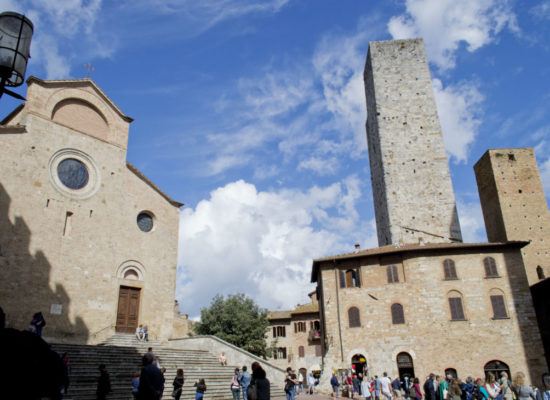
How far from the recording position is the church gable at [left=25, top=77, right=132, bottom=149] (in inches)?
782

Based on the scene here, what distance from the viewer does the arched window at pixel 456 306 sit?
23.8m

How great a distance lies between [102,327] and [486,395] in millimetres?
15951

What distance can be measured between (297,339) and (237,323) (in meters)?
11.5

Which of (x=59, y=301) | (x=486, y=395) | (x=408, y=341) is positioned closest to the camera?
(x=486, y=395)

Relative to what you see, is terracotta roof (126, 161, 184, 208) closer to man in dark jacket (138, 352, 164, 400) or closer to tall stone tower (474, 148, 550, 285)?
man in dark jacket (138, 352, 164, 400)

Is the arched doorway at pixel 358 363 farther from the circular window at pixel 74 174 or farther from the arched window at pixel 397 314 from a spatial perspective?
the circular window at pixel 74 174

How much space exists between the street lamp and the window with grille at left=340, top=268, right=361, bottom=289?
2334 cm

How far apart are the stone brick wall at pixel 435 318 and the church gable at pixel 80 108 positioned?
1553 cm

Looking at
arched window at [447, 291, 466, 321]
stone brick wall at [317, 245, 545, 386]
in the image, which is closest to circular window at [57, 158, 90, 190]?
stone brick wall at [317, 245, 545, 386]

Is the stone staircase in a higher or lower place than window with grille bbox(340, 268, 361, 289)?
lower

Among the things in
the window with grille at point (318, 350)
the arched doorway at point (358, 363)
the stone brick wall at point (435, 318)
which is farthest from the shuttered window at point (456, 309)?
the window with grille at point (318, 350)

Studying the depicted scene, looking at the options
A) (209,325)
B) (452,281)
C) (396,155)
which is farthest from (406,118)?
(209,325)

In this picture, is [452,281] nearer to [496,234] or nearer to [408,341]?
[408,341]

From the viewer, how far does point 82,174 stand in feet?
68.5
